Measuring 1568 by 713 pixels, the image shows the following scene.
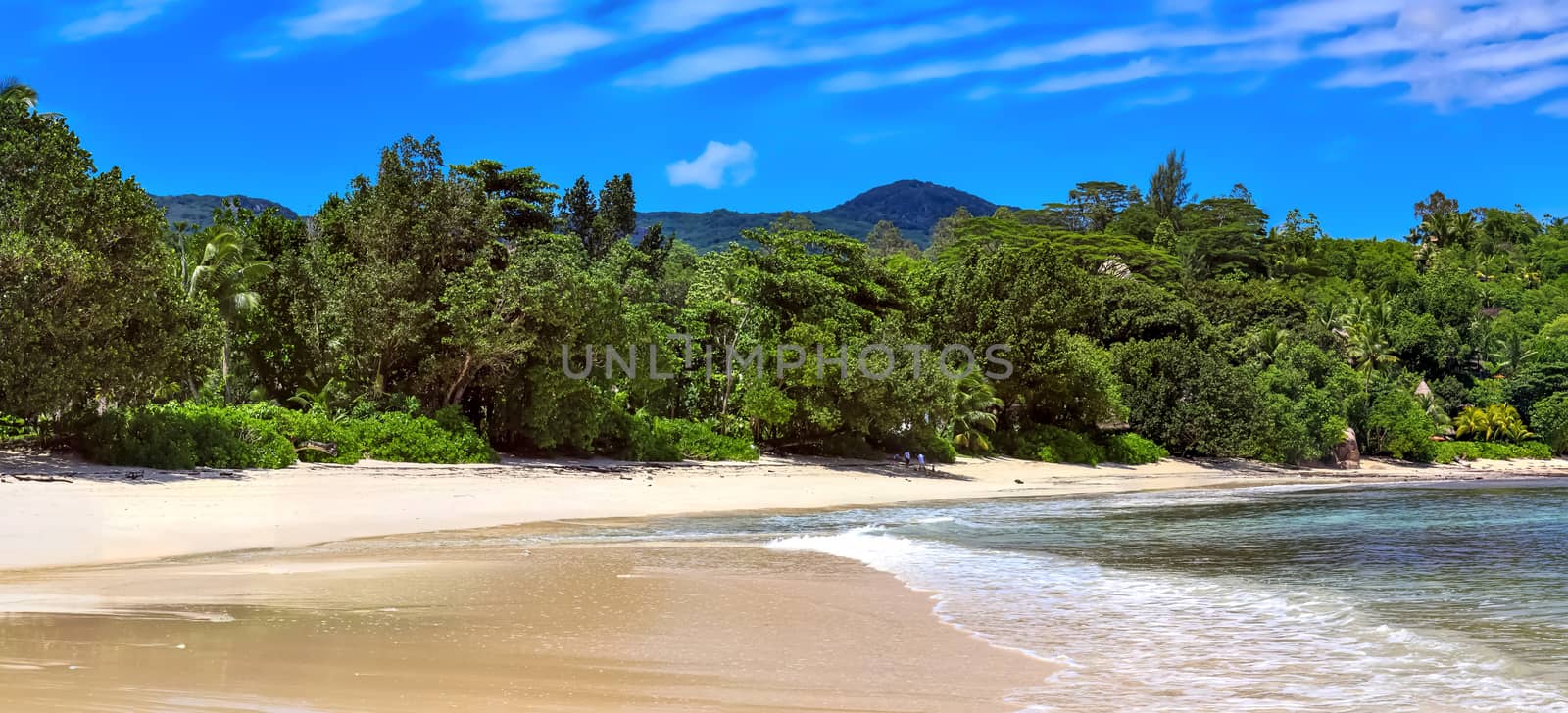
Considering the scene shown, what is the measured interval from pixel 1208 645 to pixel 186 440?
18.9 m

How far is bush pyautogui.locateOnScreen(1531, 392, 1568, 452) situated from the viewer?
187 feet

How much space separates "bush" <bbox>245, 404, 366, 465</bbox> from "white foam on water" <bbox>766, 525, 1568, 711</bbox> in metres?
15.2

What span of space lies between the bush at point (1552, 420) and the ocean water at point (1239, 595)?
40.4 metres

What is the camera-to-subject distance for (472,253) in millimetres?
28969

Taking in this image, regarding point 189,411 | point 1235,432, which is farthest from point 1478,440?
point 189,411

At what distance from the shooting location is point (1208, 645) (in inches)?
339

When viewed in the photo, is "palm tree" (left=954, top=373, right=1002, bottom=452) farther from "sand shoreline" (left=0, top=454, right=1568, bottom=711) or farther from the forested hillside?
"sand shoreline" (left=0, top=454, right=1568, bottom=711)

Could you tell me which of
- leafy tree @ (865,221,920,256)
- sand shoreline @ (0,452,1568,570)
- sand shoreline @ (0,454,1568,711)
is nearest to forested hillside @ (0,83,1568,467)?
sand shoreline @ (0,452,1568,570)

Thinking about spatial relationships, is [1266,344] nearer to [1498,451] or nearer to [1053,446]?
[1498,451]

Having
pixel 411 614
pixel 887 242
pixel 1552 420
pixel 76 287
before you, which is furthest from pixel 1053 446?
pixel 887 242

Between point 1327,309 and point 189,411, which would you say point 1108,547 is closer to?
point 189,411

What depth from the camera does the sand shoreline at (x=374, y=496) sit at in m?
14.1

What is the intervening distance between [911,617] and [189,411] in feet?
58.0

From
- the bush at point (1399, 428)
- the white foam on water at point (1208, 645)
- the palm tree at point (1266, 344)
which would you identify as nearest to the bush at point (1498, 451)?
the bush at point (1399, 428)
